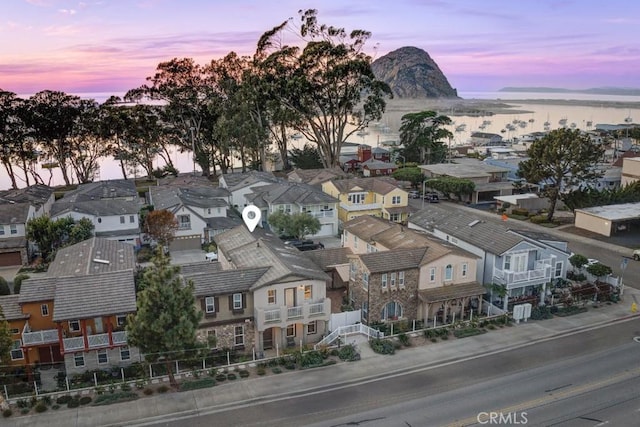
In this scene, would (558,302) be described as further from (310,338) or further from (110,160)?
(110,160)

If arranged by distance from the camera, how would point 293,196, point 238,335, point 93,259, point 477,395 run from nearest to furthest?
point 477,395 → point 238,335 → point 93,259 → point 293,196

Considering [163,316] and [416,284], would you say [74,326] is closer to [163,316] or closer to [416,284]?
[163,316]

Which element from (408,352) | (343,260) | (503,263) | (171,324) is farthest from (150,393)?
(503,263)

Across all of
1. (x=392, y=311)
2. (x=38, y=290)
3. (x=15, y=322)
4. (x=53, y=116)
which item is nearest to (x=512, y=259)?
(x=392, y=311)

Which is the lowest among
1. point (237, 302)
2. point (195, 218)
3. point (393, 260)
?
point (195, 218)

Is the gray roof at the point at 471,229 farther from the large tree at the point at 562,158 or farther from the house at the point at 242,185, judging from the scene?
the house at the point at 242,185
